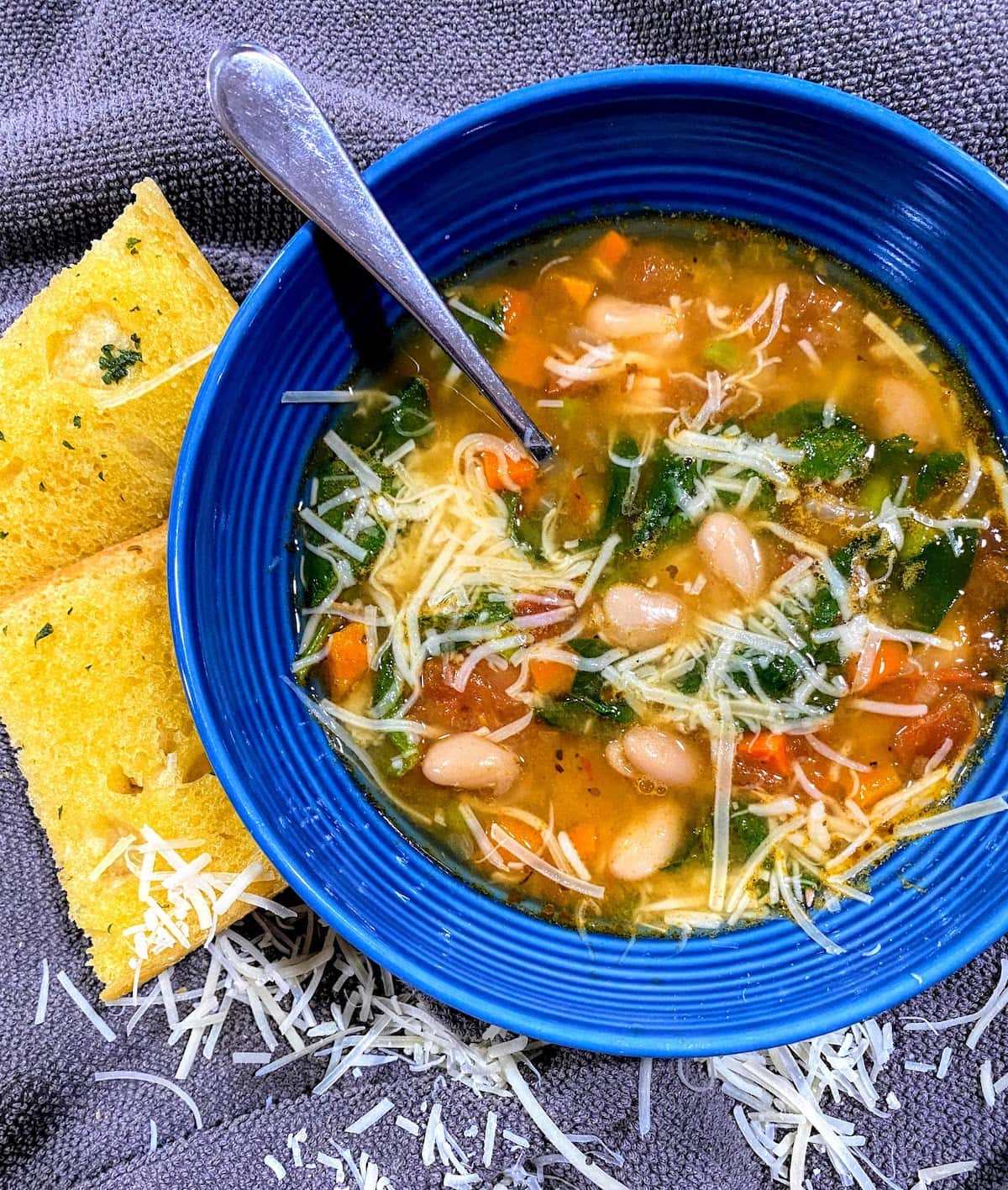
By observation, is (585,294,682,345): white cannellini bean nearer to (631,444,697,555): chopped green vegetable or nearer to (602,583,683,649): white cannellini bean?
Answer: (631,444,697,555): chopped green vegetable

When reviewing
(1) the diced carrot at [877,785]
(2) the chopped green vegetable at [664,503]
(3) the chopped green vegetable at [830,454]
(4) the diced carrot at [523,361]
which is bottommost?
(1) the diced carrot at [877,785]

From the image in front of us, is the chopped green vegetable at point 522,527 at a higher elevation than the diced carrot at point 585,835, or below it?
higher

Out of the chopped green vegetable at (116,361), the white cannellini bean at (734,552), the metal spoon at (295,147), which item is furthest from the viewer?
the chopped green vegetable at (116,361)

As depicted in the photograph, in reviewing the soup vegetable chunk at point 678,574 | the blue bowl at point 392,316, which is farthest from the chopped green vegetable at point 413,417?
the blue bowl at point 392,316

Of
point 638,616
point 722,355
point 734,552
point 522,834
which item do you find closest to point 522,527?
point 638,616

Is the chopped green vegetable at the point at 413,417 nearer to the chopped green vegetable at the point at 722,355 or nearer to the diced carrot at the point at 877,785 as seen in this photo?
the chopped green vegetable at the point at 722,355

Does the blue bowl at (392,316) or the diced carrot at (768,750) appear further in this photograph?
the diced carrot at (768,750)

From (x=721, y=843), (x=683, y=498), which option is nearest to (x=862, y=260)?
(x=683, y=498)

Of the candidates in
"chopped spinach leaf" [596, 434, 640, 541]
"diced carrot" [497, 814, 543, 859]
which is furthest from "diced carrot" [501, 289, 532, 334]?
"diced carrot" [497, 814, 543, 859]
